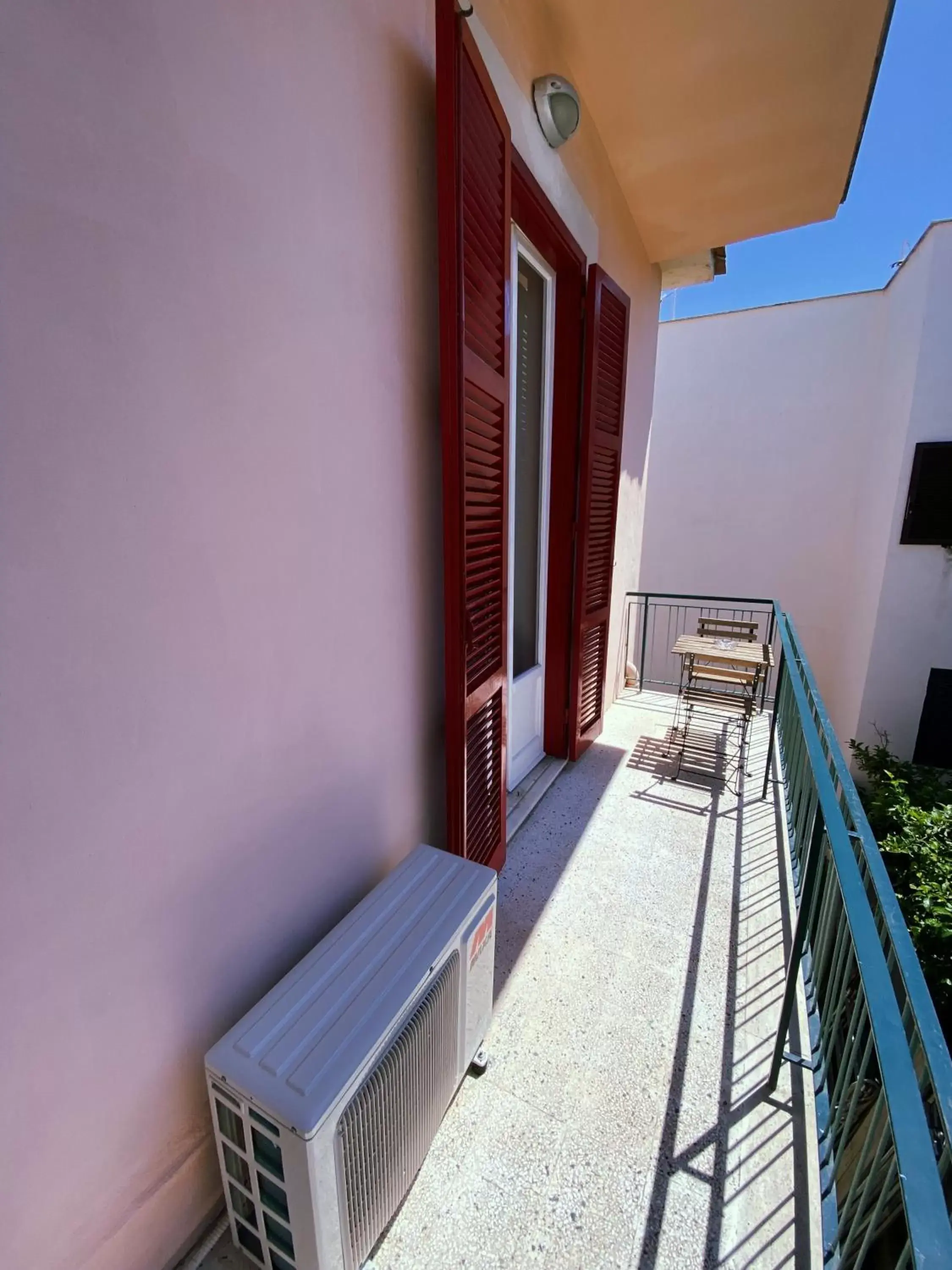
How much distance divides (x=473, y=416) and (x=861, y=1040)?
174cm

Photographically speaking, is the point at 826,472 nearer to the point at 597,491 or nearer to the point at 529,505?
the point at 597,491

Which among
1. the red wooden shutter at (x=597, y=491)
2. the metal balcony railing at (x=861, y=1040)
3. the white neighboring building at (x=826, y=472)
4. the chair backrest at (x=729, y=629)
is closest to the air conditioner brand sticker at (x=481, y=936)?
the metal balcony railing at (x=861, y=1040)

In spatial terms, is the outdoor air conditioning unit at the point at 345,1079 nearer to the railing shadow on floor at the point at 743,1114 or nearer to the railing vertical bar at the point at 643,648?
the railing shadow on floor at the point at 743,1114

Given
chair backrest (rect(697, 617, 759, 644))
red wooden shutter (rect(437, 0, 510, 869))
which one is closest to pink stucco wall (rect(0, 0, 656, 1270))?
red wooden shutter (rect(437, 0, 510, 869))

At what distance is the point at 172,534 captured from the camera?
2.74 ft

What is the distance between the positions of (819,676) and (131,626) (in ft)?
31.3

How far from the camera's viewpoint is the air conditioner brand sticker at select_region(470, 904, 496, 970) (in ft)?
4.04

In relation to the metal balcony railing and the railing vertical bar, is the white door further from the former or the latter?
the railing vertical bar

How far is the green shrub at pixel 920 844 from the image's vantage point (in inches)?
145

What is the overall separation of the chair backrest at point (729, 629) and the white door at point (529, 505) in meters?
1.93

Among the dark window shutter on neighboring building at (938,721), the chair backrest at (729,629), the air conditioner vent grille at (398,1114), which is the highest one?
the chair backrest at (729,629)

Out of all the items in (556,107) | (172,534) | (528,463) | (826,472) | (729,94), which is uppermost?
(729,94)

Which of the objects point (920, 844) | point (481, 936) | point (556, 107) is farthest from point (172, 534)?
point (920, 844)

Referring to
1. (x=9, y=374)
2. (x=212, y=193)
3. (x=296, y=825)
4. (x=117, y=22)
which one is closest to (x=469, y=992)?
(x=296, y=825)
